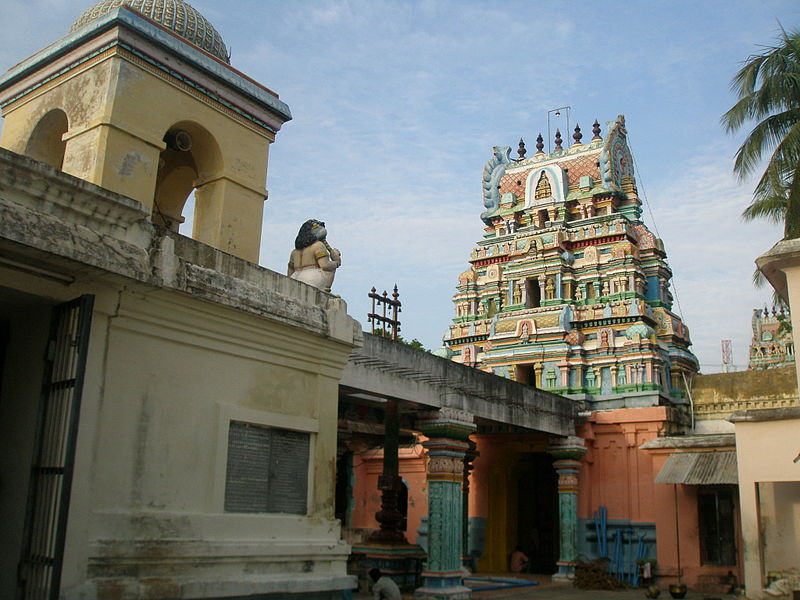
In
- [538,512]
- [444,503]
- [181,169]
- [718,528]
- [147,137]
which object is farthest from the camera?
[538,512]

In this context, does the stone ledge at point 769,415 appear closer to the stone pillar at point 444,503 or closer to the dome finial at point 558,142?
the stone pillar at point 444,503

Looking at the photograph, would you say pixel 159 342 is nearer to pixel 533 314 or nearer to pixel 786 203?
pixel 786 203

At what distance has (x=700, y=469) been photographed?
569 inches

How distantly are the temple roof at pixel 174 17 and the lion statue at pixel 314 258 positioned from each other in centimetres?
227

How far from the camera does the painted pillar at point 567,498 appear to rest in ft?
51.6

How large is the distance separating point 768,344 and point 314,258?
3357cm

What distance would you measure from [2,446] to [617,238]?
17.2 metres

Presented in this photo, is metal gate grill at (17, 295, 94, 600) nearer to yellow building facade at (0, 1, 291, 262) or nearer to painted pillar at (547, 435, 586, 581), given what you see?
yellow building facade at (0, 1, 291, 262)

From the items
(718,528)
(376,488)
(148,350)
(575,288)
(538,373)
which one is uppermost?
(575,288)

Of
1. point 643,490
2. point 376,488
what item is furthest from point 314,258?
point 376,488

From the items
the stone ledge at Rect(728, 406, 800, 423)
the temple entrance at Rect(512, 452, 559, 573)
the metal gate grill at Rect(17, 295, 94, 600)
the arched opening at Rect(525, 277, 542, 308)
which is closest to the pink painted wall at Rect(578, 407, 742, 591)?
the temple entrance at Rect(512, 452, 559, 573)

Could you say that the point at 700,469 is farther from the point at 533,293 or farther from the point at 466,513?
the point at 533,293

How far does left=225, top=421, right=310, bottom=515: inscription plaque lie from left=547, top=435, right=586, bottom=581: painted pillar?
1061 centimetres

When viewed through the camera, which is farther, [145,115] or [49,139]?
[49,139]
